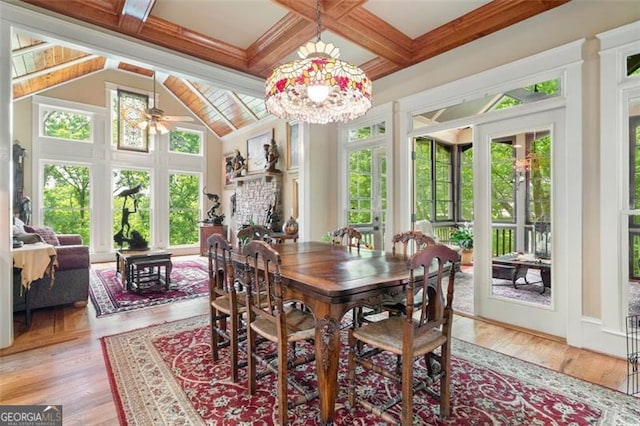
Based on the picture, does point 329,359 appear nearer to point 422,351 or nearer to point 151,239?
point 422,351

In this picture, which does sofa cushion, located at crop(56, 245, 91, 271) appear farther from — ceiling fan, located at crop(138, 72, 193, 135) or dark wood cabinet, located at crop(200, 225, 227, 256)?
dark wood cabinet, located at crop(200, 225, 227, 256)

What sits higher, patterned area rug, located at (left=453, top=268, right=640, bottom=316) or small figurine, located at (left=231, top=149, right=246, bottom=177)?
small figurine, located at (left=231, top=149, right=246, bottom=177)

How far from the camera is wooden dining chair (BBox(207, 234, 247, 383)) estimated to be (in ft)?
7.02

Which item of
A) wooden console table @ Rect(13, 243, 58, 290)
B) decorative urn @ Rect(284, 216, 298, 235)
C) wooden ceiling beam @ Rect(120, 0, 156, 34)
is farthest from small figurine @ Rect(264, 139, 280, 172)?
wooden console table @ Rect(13, 243, 58, 290)

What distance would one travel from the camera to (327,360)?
1.67m

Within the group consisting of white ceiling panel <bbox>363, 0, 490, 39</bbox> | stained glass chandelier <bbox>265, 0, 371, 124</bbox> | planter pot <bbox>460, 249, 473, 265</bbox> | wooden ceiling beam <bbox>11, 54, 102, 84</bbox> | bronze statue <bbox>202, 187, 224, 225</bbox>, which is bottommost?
planter pot <bbox>460, 249, 473, 265</bbox>

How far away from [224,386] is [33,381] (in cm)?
134

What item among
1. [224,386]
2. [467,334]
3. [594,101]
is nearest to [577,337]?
[467,334]

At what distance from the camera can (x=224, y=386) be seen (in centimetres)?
211

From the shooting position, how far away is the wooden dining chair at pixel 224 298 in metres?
2.14

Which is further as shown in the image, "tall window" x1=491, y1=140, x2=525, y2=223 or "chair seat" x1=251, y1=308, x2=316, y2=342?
"tall window" x1=491, y1=140, x2=525, y2=223

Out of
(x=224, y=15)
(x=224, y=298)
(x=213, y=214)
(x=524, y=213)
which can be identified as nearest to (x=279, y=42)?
(x=224, y=15)

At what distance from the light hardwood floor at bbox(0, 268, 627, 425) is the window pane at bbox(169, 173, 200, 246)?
4.64 metres

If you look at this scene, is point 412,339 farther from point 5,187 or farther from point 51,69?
point 51,69
